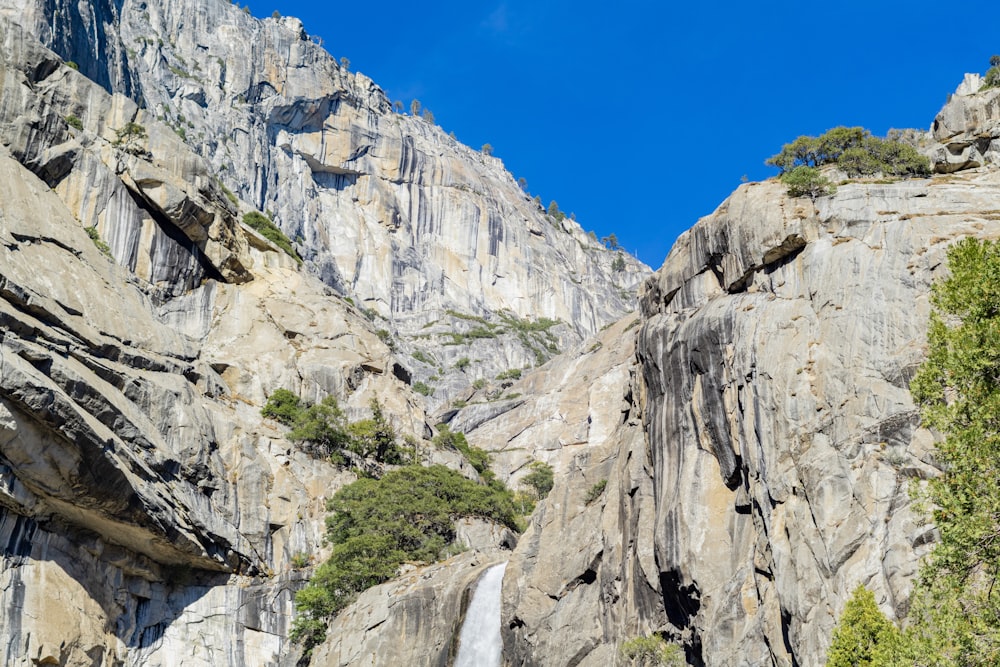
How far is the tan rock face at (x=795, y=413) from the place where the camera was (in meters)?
29.3

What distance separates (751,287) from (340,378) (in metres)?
38.5

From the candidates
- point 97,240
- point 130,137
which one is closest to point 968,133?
point 97,240

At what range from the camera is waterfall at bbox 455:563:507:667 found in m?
47.6

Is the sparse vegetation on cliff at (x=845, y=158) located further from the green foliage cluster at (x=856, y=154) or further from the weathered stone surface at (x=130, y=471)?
the weathered stone surface at (x=130, y=471)

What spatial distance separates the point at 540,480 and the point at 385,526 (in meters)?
25.6

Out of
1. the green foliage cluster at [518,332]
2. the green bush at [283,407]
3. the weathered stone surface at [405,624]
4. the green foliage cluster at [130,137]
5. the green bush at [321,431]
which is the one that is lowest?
the weathered stone surface at [405,624]

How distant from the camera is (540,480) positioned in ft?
262

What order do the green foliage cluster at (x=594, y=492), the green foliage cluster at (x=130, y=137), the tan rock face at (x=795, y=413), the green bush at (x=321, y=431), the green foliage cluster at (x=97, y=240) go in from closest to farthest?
the tan rock face at (x=795, y=413), the green foliage cluster at (x=594, y=492), the green bush at (x=321, y=431), the green foliage cluster at (x=97, y=240), the green foliage cluster at (x=130, y=137)

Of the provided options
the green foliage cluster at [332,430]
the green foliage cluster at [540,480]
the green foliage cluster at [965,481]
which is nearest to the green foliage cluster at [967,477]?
the green foliage cluster at [965,481]

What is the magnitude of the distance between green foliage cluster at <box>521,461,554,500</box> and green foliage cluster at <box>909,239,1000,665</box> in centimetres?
5854

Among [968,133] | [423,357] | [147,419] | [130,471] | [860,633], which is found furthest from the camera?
[423,357]

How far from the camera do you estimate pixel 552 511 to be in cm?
4897

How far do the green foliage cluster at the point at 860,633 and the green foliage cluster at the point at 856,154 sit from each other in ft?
66.4

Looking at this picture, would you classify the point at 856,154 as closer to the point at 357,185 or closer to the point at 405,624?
the point at 405,624
